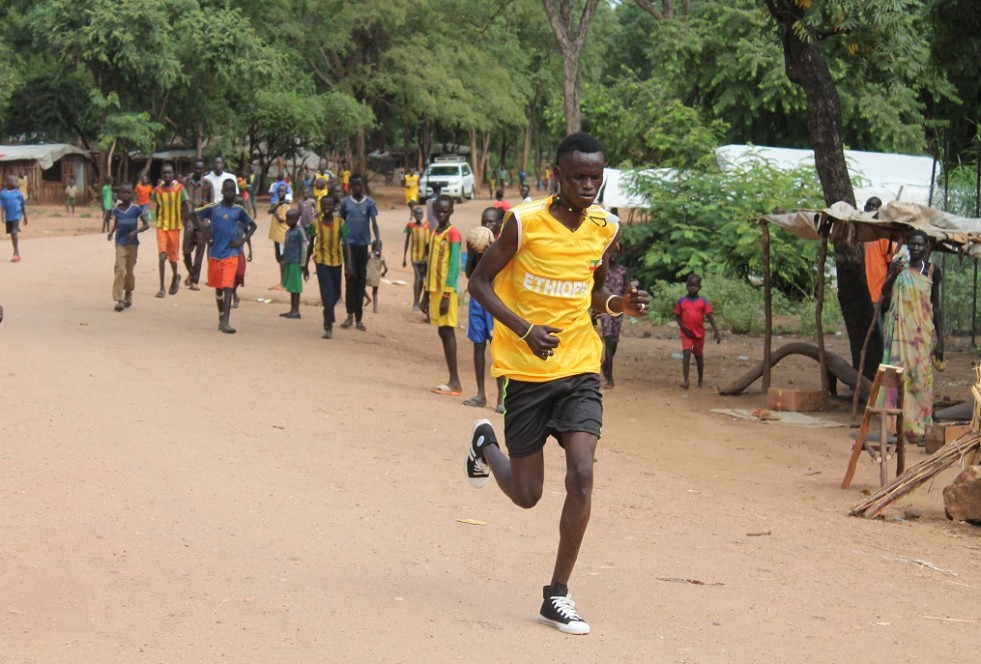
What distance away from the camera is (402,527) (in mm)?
6426

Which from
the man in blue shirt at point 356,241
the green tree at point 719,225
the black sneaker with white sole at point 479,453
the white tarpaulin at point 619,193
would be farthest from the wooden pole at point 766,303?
the white tarpaulin at point 619,193

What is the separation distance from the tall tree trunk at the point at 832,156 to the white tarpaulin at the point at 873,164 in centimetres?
912

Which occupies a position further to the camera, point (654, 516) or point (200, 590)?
point (654, 516)

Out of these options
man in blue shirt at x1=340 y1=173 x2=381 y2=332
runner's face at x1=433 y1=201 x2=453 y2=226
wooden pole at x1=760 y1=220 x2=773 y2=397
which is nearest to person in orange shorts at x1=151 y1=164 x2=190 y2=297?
man in blue shirt at x1=340 y1=173 x2=381 y2=332

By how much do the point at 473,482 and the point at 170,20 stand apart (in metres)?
37.6

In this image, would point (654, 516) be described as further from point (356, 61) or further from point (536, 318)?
point (356, 61)

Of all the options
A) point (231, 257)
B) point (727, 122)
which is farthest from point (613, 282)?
point (727, 122)

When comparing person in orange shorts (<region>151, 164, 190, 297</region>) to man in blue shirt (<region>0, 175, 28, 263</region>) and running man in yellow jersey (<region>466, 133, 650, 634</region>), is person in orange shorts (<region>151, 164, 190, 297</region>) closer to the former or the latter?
man in blue shirt (<region>0, 175, 28, 263</region>)

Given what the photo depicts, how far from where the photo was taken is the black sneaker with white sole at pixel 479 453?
17.9ft

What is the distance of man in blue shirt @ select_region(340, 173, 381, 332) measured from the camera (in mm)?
15336

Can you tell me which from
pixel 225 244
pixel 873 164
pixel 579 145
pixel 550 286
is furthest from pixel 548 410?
pixel 873 164

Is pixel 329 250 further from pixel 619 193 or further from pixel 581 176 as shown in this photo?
pixel 619 193

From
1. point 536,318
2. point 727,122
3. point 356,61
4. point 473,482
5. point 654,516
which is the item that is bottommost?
point 654,516

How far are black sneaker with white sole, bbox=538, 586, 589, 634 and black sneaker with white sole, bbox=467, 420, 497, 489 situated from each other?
81 cm
